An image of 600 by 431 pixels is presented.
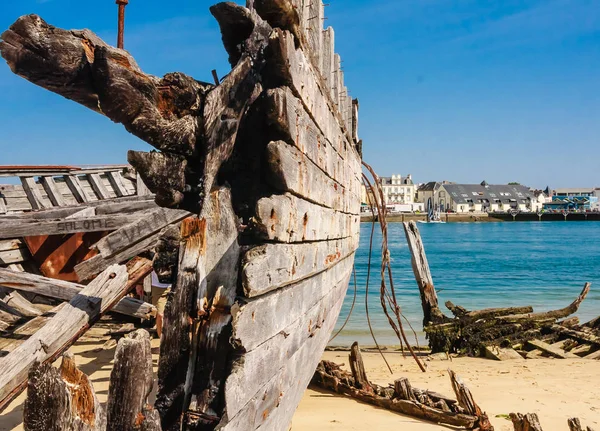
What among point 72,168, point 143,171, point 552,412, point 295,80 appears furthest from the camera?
point 72,168

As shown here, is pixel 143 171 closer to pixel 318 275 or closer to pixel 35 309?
pixel 318 275

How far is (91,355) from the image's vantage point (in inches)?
304

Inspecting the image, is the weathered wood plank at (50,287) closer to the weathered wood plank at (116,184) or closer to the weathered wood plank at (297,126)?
the weathered wood plank at (297,126)

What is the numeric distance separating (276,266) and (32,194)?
7.79 m

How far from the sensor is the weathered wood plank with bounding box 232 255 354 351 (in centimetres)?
241

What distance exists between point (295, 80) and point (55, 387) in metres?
2.03

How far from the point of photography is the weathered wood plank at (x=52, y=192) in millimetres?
9371

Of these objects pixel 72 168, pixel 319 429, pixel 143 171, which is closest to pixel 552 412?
pixel 319 429

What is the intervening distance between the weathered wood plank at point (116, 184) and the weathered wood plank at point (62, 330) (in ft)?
19.5

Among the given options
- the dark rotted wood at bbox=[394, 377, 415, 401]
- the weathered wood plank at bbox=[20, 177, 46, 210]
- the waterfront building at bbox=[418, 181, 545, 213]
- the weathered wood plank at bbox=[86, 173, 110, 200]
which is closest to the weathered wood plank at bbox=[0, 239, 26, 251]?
the weathered wood plank at bbox=[20, 177, 46, 210]

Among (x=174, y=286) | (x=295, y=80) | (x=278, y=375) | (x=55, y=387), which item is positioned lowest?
(x=278, y=375)

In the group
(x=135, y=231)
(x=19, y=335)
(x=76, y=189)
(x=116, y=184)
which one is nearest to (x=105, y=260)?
(x=135, y=231)

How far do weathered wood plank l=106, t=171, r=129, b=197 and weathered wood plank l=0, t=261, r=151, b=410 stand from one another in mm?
5953

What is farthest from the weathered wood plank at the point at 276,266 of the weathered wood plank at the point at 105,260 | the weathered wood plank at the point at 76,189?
the weathered wood plank at the point at 76,189
